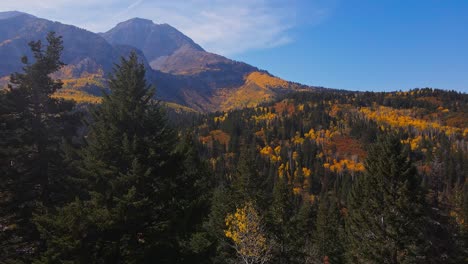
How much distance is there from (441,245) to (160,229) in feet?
92.9

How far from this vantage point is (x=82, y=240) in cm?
1791

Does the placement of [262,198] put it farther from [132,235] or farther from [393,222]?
[132,235]

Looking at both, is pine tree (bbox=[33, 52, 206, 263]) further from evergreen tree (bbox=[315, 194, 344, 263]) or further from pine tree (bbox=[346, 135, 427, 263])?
evergreen tree (bbox=[315, 194, 344, 263])

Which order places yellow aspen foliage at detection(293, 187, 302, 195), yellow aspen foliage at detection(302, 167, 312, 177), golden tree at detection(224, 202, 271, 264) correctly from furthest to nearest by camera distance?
yellow aspen foliage at detection(302, 167, 312, 177) < yellow aspen foliage at detection(293, 187, 302, 195) < golden tree at detection(224, 202, 271, 264)

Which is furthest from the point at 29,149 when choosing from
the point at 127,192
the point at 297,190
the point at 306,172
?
the point at 306,172

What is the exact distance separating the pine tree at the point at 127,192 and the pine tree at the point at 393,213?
1889 cm

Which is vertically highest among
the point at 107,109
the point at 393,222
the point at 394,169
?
the point at 107,109

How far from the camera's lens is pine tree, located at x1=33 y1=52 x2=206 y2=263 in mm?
17859

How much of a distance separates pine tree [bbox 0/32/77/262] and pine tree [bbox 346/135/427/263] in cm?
2660

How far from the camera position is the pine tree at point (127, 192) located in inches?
703

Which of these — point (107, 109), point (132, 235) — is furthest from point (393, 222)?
point (107, 109)

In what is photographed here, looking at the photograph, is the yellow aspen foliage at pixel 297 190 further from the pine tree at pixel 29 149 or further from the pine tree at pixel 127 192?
the pine tree at pixel 127 192

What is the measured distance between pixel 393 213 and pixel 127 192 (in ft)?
77.4

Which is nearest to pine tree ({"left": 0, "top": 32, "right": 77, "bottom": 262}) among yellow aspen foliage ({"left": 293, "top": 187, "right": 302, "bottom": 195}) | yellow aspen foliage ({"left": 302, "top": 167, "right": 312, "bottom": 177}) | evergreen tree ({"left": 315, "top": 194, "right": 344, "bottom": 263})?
evergreen tree ({"left": 315, "top": 194, "right": 344, "bottom": 263})
